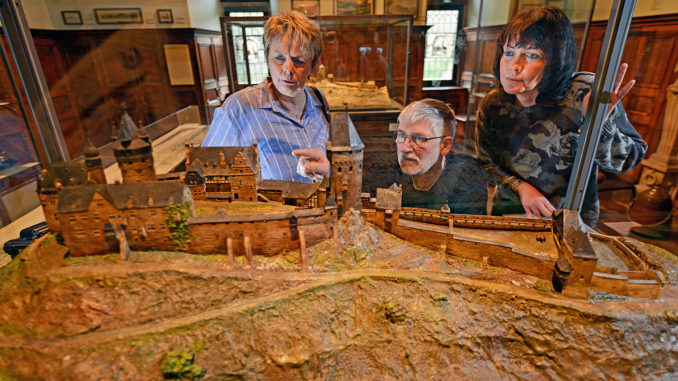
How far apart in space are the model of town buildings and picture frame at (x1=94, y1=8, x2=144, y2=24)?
3414 mm

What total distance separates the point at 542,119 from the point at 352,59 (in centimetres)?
530

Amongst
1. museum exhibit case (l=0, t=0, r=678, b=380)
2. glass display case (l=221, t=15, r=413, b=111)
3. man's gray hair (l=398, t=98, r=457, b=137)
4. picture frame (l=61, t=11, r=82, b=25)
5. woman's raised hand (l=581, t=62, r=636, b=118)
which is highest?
picture frame (l=61, t=11, r=82, b=25)

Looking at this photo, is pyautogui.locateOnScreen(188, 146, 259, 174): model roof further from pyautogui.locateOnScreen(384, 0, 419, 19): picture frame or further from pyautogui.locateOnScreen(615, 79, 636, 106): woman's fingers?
pyautogui.locateOnScreen(615, 79, 636, 106): woman's fingers

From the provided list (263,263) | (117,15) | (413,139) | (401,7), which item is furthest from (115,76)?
(413,139)

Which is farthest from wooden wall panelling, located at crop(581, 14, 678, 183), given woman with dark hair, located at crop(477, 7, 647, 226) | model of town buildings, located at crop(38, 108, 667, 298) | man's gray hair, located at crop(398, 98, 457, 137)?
model of town buildings, located at crop(38, 108, 667, 298)

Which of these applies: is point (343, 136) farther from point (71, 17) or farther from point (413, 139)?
point (71, 17)

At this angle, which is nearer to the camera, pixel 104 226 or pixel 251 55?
pixel 104 226

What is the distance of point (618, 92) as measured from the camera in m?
8.59

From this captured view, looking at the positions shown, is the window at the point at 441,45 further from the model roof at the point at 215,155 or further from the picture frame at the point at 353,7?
the model roof at the point at 215,155

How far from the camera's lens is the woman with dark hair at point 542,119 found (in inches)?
320

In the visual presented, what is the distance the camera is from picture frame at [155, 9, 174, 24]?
8500 millimetres

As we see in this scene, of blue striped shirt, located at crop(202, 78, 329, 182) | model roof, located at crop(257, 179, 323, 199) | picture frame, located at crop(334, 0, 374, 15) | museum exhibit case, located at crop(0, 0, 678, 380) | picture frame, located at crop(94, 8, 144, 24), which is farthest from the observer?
blue striped shirt, located at crop(202, 78, 329, 182)

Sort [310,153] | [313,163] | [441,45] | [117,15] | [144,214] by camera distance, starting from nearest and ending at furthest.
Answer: [144,214]
[117,15]
[441,45]
[310,153]
[313,163]

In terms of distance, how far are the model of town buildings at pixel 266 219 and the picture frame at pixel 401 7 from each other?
2974 millimetres
